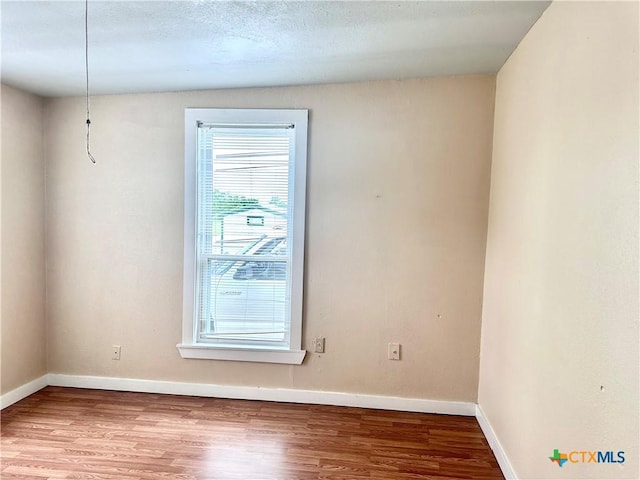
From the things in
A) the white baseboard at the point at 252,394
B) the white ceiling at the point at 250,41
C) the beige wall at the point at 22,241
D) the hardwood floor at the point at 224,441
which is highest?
the white ceiling at the point at 250,41

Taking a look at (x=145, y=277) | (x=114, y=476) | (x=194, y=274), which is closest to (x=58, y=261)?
(x=145, y=277)

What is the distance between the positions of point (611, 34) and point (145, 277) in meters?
Result: 3.00

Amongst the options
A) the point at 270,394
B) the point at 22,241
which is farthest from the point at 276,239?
the point at 22,241

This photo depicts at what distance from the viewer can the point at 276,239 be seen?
2879 millimetres

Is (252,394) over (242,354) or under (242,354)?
under

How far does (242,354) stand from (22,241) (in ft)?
5.87

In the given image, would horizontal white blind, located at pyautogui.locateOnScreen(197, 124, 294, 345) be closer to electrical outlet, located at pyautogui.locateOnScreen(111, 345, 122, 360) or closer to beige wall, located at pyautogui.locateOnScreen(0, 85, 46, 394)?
electrical outlet, located at pyautogui.locateOnScreen(111, 345, 122, 360)

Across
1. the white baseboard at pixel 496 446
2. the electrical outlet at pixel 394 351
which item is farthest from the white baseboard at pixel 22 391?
the white baseboard at pixel 496 446

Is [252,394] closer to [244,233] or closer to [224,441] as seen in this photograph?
[224,441]

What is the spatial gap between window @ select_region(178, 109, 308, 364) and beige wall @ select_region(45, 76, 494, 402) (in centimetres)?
9

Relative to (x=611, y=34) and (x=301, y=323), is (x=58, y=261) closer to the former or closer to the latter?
(x=301, y=323)

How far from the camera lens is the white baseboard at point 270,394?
110 inches

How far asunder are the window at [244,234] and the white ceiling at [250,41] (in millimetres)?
339

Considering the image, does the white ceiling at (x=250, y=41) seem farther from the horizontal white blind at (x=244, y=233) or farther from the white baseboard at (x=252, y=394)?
the white baseboard at (x=252, y=394)
